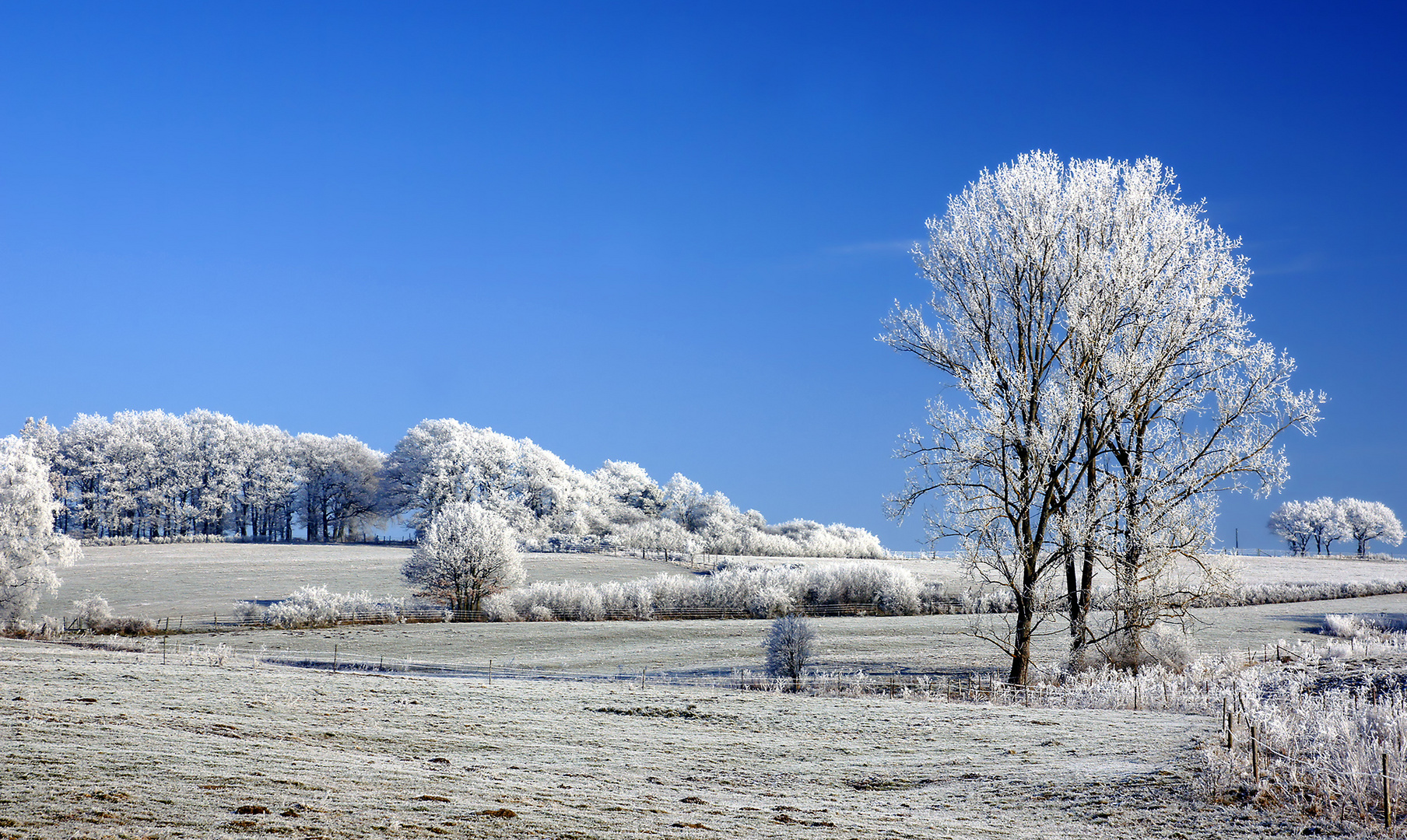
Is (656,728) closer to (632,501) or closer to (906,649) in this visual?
(906,649)

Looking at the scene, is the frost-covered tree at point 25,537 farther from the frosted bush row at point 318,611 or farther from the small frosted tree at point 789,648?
the small frosted tree at point 789,648

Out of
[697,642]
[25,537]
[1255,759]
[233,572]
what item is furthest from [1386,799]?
[233,572]

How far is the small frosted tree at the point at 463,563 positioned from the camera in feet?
160

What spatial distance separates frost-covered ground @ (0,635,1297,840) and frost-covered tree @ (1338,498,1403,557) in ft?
365

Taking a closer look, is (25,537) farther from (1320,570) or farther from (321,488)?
(1320,570)

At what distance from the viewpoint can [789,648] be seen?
83.0 feet

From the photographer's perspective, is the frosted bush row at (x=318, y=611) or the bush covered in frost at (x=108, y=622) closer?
the bush covered in frost at (x=108, y=622)

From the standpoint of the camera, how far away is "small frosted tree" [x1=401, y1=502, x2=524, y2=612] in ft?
160

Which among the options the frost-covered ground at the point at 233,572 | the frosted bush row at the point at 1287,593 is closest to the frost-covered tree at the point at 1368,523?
the frosted bush row at the point at 1287,593

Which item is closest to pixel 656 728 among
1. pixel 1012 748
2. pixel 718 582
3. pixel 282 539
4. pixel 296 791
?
pixel 1012 748

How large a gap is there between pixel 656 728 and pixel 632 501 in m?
81.4

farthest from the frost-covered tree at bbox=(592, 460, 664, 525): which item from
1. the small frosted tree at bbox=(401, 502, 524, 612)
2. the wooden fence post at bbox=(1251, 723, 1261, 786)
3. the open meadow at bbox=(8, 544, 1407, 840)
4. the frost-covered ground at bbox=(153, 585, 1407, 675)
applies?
the wooden fence post at bbox=(1251, 723, 1261, 786)

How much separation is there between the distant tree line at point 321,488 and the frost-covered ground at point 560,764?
183 ft

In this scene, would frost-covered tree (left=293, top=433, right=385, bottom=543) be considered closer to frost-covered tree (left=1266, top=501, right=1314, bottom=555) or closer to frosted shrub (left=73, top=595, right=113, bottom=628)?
frosted shrub (left=73, top=595, right=113, bottom=628)
